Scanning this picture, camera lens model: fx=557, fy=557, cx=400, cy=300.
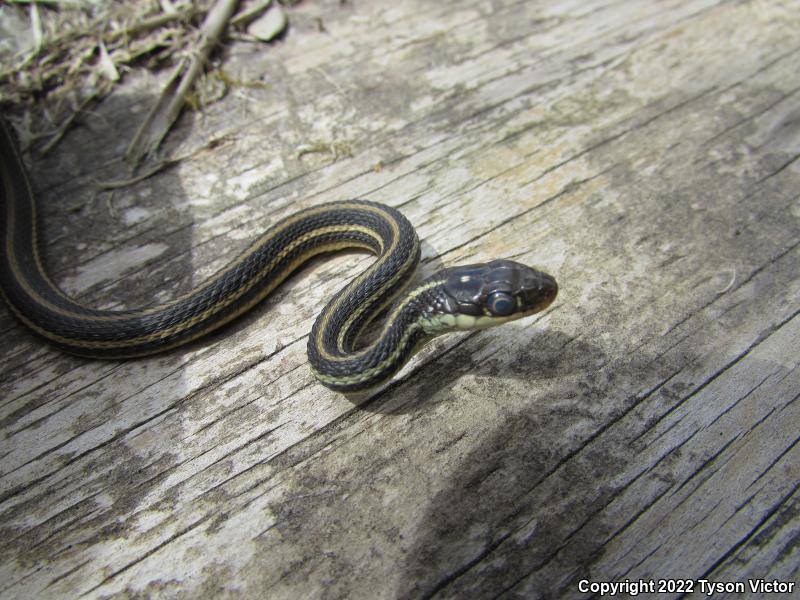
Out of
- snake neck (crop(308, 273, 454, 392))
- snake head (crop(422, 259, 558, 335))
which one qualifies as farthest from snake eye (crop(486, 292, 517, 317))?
snake neck (crop(308, 273, 454, 392))

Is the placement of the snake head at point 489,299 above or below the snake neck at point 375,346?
above

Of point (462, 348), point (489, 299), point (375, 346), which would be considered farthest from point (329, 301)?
point (489, 299)

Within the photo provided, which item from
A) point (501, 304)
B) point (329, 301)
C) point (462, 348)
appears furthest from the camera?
point (329, 301)

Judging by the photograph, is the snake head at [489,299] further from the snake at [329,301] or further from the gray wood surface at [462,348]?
the gray wood surface at [462,348]

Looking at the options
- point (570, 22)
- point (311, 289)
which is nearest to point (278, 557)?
point (311, 289)

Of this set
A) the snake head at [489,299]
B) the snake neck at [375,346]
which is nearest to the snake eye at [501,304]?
the snake head at [489,299]

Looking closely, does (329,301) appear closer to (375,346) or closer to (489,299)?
(375,346)
